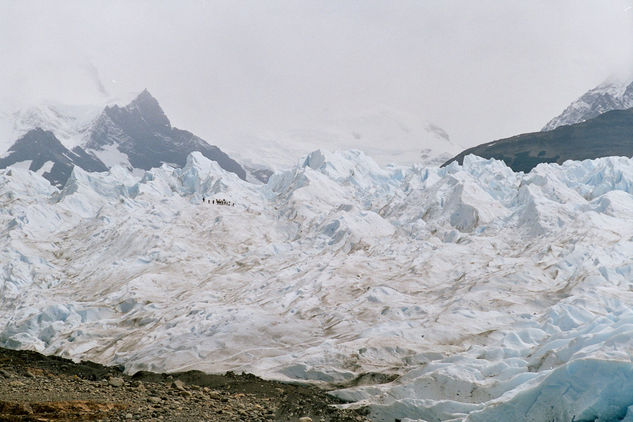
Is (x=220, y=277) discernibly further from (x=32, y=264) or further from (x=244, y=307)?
(x=32, y=264)

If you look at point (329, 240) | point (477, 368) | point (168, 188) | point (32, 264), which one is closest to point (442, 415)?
point (477, 368)

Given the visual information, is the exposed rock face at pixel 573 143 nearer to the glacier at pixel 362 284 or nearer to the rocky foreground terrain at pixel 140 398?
the glacier at pixel 362 284

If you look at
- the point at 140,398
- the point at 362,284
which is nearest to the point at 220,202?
the point at 362,284

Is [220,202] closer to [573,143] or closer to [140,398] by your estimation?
[140,398]

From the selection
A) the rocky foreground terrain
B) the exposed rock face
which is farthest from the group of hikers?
the exposed rock face

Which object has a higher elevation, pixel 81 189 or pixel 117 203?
pixel 81 189

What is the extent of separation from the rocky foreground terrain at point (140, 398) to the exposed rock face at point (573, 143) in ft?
492

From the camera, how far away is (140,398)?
576 inches

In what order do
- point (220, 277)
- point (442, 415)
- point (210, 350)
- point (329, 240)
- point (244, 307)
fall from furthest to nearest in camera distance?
point (329, 240) < point (220, 277) < point (244, 307) < point (210, 350) < point (442, 415)

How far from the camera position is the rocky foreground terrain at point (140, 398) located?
12.1 meters

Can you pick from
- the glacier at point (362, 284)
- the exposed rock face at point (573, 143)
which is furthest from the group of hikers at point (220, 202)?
the exposed rock face at point (573, 143)

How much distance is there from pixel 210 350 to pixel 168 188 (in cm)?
5697

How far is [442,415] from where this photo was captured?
16.0 meters

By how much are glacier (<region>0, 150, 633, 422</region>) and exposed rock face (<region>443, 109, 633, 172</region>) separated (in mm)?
93152
